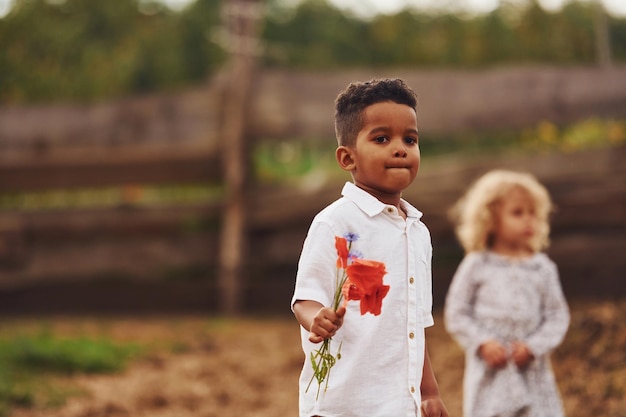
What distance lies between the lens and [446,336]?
19.5ft

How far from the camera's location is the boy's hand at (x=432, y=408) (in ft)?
7.00

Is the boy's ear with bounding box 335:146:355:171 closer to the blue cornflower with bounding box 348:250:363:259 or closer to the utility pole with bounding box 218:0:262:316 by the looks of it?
the blue cornflower with bounding box 348:250:363:259

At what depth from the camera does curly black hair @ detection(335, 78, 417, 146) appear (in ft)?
6.72

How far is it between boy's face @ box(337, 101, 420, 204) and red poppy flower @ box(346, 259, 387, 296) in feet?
0.78

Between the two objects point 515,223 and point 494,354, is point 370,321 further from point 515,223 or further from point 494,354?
point 515,223

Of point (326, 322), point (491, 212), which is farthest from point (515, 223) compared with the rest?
point (326, 322)

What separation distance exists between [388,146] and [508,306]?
1.61 m

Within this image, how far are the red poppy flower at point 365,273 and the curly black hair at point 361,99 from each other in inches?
13.6

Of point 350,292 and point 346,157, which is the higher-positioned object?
point 346,157

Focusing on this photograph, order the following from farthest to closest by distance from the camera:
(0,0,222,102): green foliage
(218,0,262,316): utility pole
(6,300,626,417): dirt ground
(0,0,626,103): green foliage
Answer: (0,0,626,103): green foliage < (0,0,222,102): green foliage < (218,0,262,316): utility pole < (6,300,626,417): dirt ground

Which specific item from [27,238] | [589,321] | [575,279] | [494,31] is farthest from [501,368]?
[494,31]

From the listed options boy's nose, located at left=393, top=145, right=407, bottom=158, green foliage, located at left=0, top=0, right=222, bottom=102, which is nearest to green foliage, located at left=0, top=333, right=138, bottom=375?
boy's nose, located at left=393, top=145, right=407, bottom=158

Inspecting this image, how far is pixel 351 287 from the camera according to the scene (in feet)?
6.28

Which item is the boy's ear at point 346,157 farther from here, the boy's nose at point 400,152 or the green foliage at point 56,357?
A: the green foliage at point 56,357
